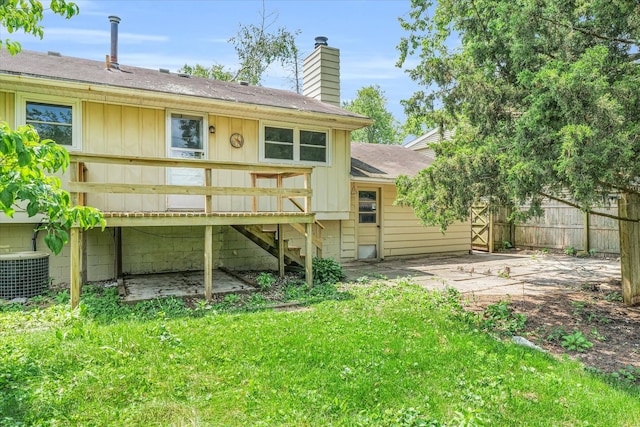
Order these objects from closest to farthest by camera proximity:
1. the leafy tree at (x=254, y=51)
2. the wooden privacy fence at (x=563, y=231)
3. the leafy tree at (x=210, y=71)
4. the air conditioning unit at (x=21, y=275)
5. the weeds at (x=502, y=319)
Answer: the weeds at (x=502, y=319) → the air conditioning unit at (x=21, y=275) → the wooden privacy fence at (x=563, y=231) → the leafy tree at (x=254, y=51) → the leafy tree at (x=210, y=71)

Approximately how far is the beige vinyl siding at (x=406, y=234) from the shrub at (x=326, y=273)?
3490 millimetres

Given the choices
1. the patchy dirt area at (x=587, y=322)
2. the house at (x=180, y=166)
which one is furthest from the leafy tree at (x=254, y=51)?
the patchy dirt area at (x=587, y=322)

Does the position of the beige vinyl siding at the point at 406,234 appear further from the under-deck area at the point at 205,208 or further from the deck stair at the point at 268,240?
the deck stair at the point at 268,240

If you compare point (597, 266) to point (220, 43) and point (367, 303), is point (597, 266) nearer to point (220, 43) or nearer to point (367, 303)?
point (367, 303)

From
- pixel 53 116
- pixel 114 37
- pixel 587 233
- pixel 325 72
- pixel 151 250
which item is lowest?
pixel 151 250

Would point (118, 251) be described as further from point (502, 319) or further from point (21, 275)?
point (502, 319)

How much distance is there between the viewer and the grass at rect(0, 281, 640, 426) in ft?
8.71

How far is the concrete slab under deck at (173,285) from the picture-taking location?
5.94 metres

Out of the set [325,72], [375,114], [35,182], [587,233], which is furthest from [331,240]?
[375,114]

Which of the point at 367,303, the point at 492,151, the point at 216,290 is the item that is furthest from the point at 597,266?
the point at 216,290

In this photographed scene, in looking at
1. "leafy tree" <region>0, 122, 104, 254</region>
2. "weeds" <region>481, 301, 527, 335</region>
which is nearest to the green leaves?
"weeds" <region>481, 301, 527, 335</region>

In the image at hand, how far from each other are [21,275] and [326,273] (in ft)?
16.5

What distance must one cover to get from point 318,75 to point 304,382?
369 inches

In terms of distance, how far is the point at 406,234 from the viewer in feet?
37.0
